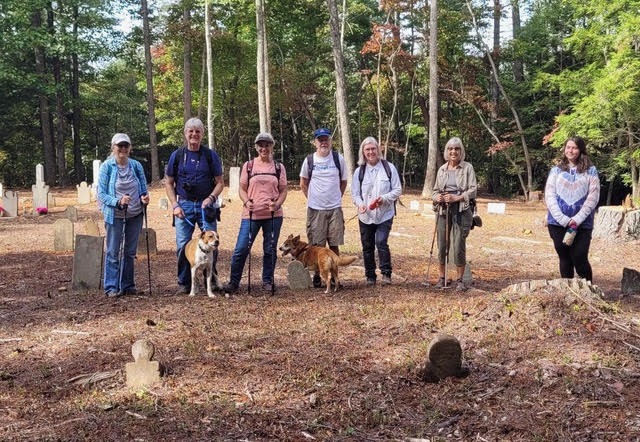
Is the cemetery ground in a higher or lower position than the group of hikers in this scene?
lower

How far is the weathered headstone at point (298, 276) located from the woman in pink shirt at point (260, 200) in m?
0.25

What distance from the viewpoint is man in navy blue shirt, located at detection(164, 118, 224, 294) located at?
6102 millimetres

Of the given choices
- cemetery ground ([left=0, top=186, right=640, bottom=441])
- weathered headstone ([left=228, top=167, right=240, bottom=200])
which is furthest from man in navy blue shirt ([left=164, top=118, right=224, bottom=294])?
weathered headstone ([left=228, top=167, right=240, bottom=200])

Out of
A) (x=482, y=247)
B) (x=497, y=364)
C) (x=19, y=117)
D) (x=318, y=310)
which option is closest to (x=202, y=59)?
(x=19, y=117)

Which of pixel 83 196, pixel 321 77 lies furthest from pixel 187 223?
pixel 321 77

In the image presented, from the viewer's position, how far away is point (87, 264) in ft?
21.9

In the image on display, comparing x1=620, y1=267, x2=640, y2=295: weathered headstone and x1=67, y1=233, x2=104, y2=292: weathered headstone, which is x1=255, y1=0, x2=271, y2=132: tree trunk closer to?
x1=67, y1=233, x2=104, y2=292: weathered headstone

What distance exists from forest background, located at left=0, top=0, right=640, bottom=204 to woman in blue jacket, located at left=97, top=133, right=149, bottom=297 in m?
14.1

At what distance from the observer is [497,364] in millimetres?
3914

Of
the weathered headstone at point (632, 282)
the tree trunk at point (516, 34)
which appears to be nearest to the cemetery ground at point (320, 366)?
the weathered headstone at point (632, 282)

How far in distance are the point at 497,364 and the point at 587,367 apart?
576 millimetres

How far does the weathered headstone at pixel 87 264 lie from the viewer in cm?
657

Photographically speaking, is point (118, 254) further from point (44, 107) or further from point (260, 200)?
point (44, 107)

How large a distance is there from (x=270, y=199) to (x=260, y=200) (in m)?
0.12
